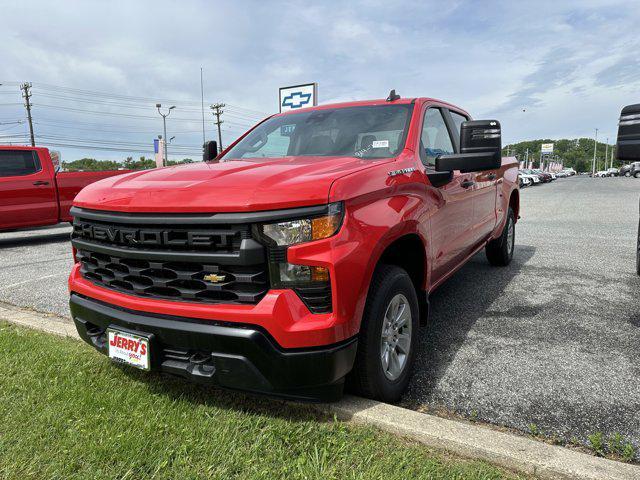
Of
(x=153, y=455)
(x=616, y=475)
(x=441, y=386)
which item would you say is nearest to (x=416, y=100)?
(x=441, y=386)

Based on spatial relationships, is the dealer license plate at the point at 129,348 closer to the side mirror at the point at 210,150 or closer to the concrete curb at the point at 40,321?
the concrete curb at the point at 40,321

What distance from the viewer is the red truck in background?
28.3ft

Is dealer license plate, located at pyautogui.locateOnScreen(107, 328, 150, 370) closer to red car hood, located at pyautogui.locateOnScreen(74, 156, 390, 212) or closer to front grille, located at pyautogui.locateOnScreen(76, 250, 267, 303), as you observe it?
front grille, located at pyautogui.locateOnScreen(76, 250, 267, 303)

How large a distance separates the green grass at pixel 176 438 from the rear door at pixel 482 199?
97.4 inches

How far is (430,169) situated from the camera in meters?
3.10

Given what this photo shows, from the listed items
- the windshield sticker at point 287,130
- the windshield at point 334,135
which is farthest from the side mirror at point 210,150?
the windshield sticker at point 287,130

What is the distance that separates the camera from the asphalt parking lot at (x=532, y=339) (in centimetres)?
253

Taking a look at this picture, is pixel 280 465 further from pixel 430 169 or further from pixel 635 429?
pixel 430 169

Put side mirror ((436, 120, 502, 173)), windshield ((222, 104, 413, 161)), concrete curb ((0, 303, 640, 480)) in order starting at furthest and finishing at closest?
1. windshield ((222, 104, 413, 161))
2. side mirror ((436, 120, 502, 173))
3. concrete curb ((0, 303, 640, 480))

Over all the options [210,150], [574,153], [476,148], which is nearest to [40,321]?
[210,150]

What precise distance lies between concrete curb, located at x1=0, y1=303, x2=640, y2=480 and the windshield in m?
1.55

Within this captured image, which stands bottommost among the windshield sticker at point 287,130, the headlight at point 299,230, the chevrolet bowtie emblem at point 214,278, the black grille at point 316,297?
the black grille at point 316,297

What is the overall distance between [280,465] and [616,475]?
4.54ft

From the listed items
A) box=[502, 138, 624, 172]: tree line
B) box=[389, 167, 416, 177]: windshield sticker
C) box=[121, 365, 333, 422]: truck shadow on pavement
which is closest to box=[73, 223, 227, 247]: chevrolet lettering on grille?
box=[121, 365, 333, 422]: truck shadow on pavement
